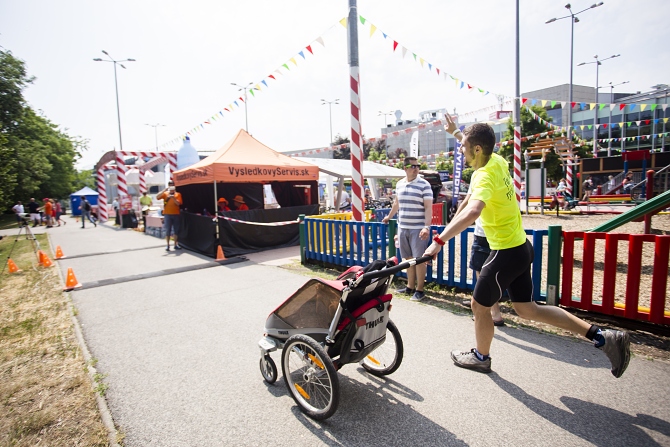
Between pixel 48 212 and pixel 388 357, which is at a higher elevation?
pixel 48 212

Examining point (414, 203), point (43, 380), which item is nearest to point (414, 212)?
point (414, 203)

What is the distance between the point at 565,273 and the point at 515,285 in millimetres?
1696

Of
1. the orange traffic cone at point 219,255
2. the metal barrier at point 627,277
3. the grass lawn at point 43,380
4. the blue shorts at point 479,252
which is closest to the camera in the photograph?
the grass lawn at point 43,380

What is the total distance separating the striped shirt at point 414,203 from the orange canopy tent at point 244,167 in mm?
5597

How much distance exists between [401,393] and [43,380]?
10.5 feet

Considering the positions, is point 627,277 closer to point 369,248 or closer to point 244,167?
point 369,248

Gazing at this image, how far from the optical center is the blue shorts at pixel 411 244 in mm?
4941

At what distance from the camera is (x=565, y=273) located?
4.08m

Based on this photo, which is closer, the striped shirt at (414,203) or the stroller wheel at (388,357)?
the stroller wheel at (388,357)

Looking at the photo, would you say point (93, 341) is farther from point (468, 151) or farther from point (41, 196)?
point (41, 196)

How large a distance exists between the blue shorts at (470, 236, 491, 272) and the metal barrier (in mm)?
1035

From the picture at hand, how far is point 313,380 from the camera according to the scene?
2.58 metres

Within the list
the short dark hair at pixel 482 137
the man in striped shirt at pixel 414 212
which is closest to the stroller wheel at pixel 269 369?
the short dark hair at pixel 482 137

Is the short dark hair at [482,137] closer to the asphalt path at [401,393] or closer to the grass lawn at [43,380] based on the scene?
the asphalt path at [401,393]
